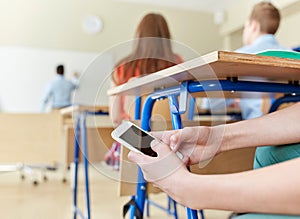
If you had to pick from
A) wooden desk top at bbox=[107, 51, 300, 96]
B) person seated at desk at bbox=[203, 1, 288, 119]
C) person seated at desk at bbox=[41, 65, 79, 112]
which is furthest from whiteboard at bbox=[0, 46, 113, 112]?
wooden desk top at bbox=[107, 51, 300, 96]

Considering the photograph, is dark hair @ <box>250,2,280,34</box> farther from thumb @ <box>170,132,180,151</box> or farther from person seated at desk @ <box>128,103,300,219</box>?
thumb @ <box>170,132,180,151</box>

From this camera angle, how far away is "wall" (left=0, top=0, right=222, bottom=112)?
5152 mm

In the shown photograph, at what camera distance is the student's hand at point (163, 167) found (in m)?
0.61

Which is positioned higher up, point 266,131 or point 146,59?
point 146,59

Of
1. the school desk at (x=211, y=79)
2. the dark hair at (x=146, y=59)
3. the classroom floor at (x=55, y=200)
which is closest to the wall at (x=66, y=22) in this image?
the classroom floor at (x=55, y=200)

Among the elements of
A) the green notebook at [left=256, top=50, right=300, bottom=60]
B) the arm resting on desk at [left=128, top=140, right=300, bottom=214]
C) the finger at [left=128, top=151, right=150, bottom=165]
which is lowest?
the arm resting on desk at [left=128, top=140, right=300, bottom=214]

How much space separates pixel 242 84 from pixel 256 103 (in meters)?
1.14

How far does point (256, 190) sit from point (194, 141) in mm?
292

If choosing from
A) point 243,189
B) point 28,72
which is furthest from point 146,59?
point 28,72

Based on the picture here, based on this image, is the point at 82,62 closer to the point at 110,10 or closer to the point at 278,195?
the point at 110,10

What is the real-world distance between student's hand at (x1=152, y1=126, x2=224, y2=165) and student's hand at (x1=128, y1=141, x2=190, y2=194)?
5 cm

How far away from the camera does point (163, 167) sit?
0.63m

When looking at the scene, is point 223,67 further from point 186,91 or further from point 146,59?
point 146,59

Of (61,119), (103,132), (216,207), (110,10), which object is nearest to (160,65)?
(103,132)
